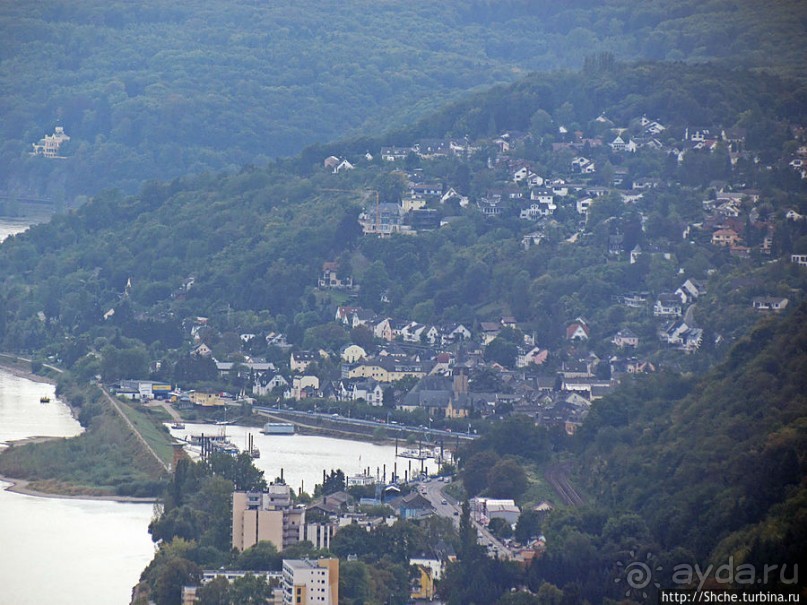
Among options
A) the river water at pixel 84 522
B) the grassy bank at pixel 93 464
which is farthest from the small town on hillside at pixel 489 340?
the grassy bank at pixel 93 464

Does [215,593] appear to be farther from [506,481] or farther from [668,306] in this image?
[668,306]

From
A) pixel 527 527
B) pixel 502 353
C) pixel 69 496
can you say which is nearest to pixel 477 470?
pixel 527 527

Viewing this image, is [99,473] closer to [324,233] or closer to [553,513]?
[553,513]

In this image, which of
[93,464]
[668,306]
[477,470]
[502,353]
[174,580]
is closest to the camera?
[174,580]

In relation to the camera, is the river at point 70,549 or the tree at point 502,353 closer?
the river at point 70,549

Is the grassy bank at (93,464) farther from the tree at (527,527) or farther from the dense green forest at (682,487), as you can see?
the tree at (527,527)

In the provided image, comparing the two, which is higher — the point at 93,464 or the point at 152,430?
the point at 152,430
